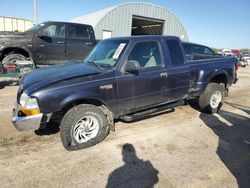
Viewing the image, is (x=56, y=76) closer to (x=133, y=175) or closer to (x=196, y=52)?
(x=133, y=175)

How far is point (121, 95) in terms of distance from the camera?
376 centimetres

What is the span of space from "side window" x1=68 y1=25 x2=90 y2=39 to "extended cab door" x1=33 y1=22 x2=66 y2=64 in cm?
33

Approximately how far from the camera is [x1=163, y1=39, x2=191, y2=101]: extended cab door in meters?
4.38

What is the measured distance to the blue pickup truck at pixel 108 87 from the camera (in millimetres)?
3162

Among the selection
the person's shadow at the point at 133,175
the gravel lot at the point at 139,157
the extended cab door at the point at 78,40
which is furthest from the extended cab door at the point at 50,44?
the person's shadow at the point at 133,175

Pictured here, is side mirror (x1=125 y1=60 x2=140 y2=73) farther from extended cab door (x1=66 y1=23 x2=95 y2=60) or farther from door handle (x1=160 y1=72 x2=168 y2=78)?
extended cab door (x1=66 y1=23 x2=95 y2=60)

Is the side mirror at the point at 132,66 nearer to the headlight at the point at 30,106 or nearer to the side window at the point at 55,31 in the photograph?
the headlight at the point at 30,106

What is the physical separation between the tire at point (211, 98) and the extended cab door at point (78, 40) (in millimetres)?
5571

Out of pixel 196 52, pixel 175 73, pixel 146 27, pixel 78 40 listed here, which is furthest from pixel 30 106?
pixel 146 27

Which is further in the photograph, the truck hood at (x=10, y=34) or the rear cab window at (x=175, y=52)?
the truck hood at (x=10, y=34)

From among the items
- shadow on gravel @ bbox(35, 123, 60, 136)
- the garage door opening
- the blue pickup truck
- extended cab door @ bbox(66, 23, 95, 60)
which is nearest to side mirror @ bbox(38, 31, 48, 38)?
extended cab door @ bbox(66, 23, 95, 60)

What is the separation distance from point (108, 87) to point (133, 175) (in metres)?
1.47

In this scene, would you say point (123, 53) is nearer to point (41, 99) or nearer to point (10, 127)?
point (41, 99)

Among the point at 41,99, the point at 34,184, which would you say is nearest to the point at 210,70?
the point at 41,99
